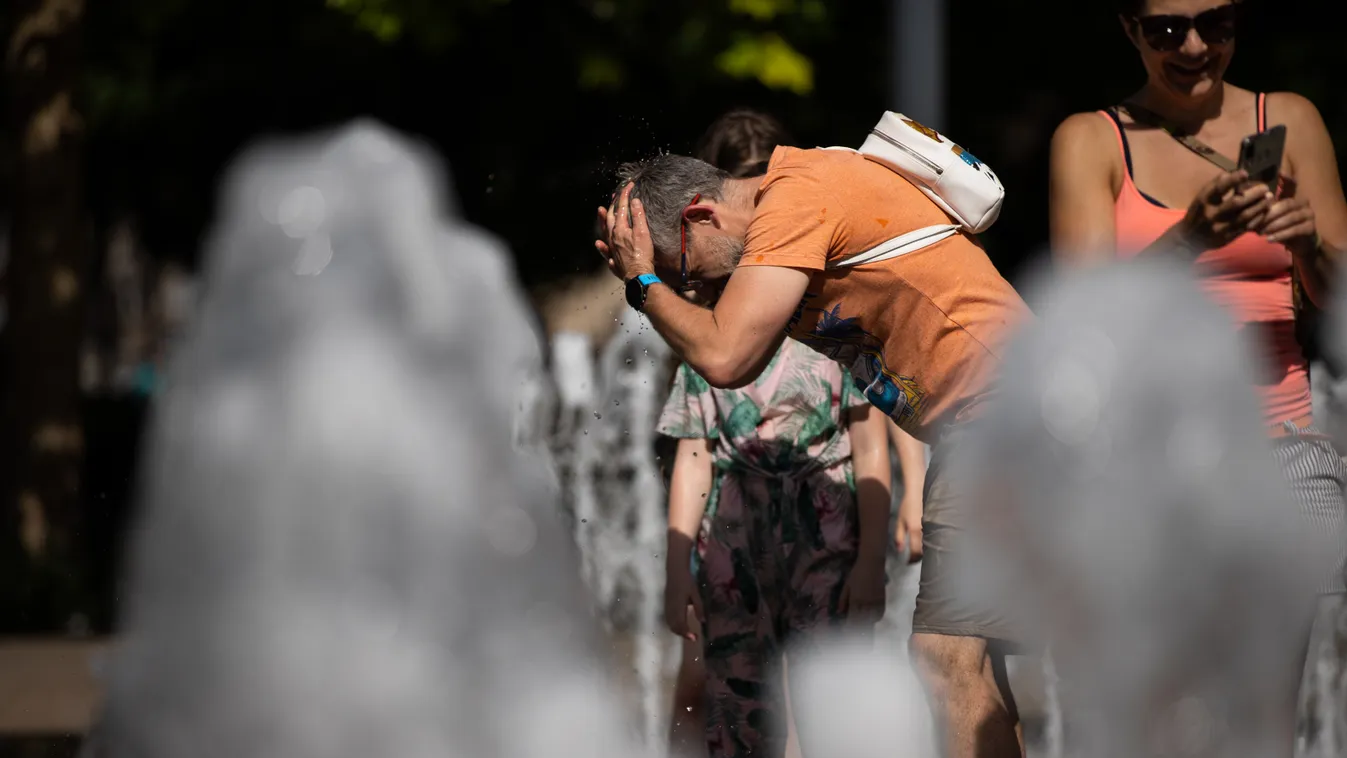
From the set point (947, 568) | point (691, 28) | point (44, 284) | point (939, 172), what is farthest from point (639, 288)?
point (691, 28)

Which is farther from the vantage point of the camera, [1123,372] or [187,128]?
[187,128]

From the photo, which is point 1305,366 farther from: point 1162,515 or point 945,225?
point 1162,515

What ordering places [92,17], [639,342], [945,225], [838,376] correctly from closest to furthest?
[945,225] → [838,376] → [639,342] → [92,17]

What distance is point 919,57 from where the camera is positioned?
855 cm

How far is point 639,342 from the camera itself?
25.0 ft

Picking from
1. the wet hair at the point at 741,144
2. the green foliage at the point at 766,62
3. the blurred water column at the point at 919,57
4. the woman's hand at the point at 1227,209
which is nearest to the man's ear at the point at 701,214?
the wet hair at the point at 741,144

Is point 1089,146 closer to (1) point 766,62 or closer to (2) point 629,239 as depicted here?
(2) point 629,239

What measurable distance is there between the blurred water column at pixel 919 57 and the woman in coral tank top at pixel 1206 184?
483 cm

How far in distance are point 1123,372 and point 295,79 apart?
461 inches

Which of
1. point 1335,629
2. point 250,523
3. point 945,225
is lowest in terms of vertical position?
point 1335,629

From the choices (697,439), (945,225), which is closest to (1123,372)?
(945,225)

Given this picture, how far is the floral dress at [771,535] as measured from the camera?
14.5ft

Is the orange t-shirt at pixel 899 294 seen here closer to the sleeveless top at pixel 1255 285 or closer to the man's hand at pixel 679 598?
the sleeveless top at pixel 1255 285

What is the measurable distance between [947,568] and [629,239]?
0.90 m
